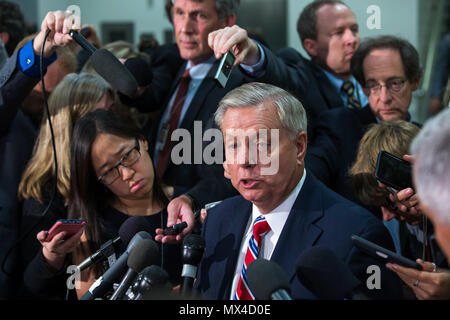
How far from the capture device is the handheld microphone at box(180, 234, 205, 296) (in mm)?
1694

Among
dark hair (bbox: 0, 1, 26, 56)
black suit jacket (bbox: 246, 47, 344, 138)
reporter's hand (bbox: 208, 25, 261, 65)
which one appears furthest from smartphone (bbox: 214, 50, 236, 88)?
dark hair (bbox: 0, 1, 26, 56)

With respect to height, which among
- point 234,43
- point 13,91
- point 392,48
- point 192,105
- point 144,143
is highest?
point 234,43

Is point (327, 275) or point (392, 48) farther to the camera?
point (392, 48)

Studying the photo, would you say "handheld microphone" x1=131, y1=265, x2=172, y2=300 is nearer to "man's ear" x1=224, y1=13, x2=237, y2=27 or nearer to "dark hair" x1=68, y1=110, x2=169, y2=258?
"dark hair" x1=68, y1=110, x2=169, y2=258

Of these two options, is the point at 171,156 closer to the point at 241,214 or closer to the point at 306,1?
the point at 241,214

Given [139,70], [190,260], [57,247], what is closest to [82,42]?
[139,70]

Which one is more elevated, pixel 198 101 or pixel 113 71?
pixel 113 71

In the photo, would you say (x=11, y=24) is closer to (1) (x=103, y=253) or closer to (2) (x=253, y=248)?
(1) (x=103, y=253)

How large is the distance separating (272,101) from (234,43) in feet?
0.91

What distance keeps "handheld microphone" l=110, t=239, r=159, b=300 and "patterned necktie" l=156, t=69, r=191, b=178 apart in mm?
1042

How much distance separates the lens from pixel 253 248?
206 centimetres
